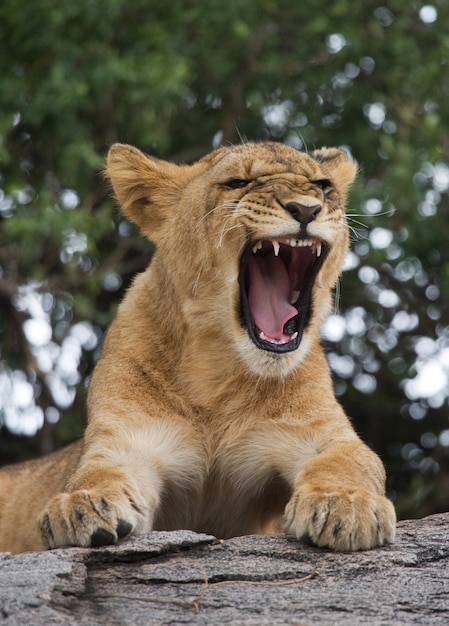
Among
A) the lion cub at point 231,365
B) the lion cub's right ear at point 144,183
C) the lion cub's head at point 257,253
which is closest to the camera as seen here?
the lion cub at point 231,365

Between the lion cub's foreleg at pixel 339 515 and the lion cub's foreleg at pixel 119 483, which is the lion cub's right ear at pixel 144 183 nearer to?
the lion cub's foreleg at pixel 119 483

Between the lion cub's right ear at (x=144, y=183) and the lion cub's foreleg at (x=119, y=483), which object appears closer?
the lion cub's foreleg at (x=119, y=483)

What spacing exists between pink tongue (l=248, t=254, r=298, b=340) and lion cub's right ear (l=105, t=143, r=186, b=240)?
1.83 ft

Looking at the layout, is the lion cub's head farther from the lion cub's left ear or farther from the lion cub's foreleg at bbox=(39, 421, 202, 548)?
the lion cub's foreleg at bbox=(39, 421, 202, 548)

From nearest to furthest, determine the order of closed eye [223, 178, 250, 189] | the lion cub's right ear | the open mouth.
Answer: the open mouth → closed eye [223, 178, 250, 189] → the lion cub's right ear

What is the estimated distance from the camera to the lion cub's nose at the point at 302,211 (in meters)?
4.20

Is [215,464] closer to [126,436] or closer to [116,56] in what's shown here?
[126,436]

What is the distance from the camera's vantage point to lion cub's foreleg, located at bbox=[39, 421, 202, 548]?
138 inches

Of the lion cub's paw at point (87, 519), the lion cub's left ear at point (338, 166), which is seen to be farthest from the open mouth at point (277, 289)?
the lion cub's paw at point (87, 519)

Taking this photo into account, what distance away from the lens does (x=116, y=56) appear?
6.54 metres

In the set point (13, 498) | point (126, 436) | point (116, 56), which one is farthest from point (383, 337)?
point (126, 436)

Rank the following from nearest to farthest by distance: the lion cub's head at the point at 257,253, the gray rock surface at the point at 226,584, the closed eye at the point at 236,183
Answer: the gray rock surface at the point at 226,584 → the lion cub's head at the point at 257,253 → the closed eye at the point at 236,183

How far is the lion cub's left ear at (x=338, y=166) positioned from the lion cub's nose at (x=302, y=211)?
36.8 inches

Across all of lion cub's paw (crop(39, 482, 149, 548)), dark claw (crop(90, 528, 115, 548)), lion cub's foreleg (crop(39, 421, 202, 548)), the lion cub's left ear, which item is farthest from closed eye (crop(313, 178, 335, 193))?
dark claw (crop(90, 528, 115, 548))
